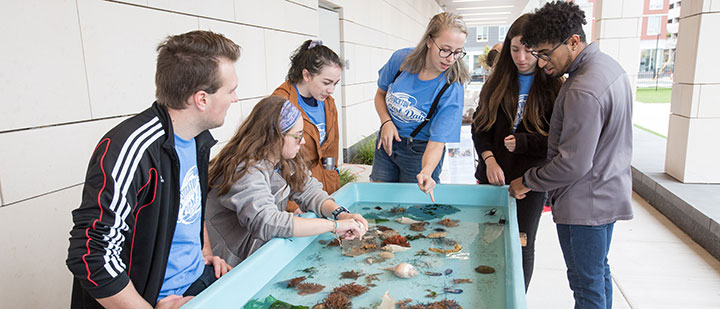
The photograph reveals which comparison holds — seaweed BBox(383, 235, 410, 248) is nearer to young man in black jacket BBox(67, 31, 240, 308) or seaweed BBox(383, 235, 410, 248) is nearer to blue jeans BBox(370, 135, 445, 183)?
young man in black jacket BBox(67, 31, 240, 308)

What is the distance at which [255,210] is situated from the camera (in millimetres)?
1491

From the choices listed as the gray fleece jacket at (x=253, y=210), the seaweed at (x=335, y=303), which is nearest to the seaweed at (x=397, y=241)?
the gray fleece jacket at (x=253, y=210)

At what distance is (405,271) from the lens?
4.63 feet

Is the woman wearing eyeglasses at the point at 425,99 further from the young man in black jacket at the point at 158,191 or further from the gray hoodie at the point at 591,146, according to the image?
the young man in black jacket at the point at 158,191

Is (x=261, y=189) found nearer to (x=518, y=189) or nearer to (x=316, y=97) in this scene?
(x=316, y=97)

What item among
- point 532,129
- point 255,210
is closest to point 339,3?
point 532,129

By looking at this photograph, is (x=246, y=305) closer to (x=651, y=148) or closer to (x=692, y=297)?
(x=692, y=297)

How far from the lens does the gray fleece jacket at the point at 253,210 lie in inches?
58.6

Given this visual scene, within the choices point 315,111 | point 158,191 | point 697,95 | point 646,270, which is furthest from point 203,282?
point 697,95

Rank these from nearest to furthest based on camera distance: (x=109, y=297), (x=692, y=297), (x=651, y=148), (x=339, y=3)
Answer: (x=109, y=297), (x=692, y=297), (x=339, y=3), (x=651, y=148)

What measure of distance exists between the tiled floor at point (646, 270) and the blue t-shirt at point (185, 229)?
6.52 feet

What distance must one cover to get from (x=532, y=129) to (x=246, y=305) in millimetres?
1441

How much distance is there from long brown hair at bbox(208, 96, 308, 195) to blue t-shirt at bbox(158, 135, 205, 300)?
173 millimetres

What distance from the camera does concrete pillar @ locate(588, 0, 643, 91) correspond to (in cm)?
673
